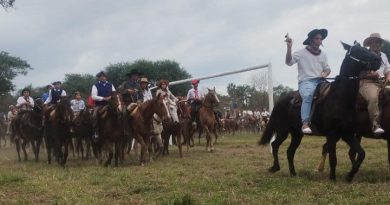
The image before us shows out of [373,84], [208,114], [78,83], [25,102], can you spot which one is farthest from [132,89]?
[78,83]

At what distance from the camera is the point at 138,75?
16.7m

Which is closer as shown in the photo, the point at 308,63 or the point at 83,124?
the point at 308,63

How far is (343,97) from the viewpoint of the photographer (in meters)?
9.64

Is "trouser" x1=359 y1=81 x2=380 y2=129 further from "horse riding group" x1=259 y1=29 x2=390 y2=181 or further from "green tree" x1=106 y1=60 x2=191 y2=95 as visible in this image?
"green tree" x1=106 y1=60 x2=191 y2=95

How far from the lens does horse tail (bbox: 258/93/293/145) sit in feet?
37.5

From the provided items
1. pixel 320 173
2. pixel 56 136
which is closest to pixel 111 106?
pixel 56 136

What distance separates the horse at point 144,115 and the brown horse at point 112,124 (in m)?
0.36

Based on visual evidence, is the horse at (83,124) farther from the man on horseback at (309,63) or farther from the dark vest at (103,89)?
the man on horseback at (309,63)

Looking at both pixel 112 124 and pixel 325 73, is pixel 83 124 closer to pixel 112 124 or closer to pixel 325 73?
pixel 112 124

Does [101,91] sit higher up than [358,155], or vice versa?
[101,91]

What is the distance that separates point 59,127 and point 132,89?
99.2 inches

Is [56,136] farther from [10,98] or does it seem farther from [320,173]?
[10,98]

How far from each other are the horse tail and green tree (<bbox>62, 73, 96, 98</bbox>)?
5735 cm

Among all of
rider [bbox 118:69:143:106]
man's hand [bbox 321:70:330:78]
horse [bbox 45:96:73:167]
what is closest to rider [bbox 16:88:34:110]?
horse [bbox 45:96:73:167]
